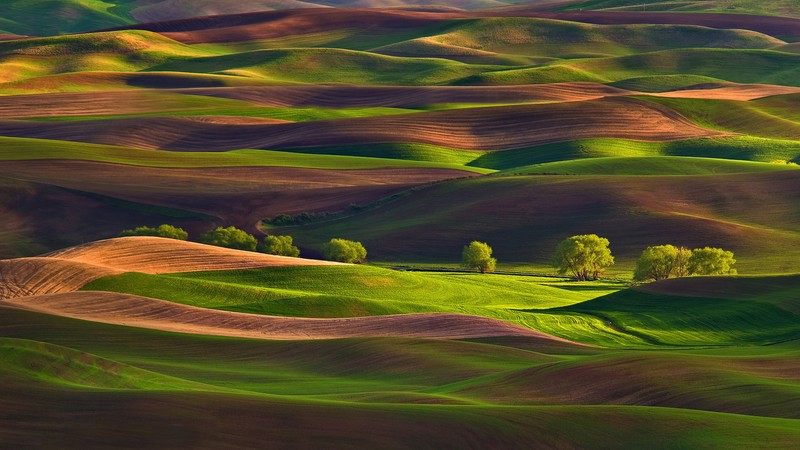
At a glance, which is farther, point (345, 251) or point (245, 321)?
point (345, 251)

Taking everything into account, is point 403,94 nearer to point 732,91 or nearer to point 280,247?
point 732,91

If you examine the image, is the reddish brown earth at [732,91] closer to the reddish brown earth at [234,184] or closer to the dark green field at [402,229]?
the dark green field at [402,229]

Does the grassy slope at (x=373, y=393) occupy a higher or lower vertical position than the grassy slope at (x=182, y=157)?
higher

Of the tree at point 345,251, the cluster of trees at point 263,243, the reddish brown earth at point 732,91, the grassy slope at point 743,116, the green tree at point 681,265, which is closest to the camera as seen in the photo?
the green tree at point 681,265

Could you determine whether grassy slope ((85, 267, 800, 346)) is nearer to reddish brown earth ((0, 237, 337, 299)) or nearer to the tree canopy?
reddish brown earth ((0, 237, 337, 299))

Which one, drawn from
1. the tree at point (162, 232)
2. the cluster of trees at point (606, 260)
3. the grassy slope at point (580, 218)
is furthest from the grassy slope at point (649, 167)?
the tree at point (162, 232)

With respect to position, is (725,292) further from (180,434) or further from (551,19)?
(551,19)

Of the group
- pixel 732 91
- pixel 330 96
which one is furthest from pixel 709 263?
pixel 732 91
